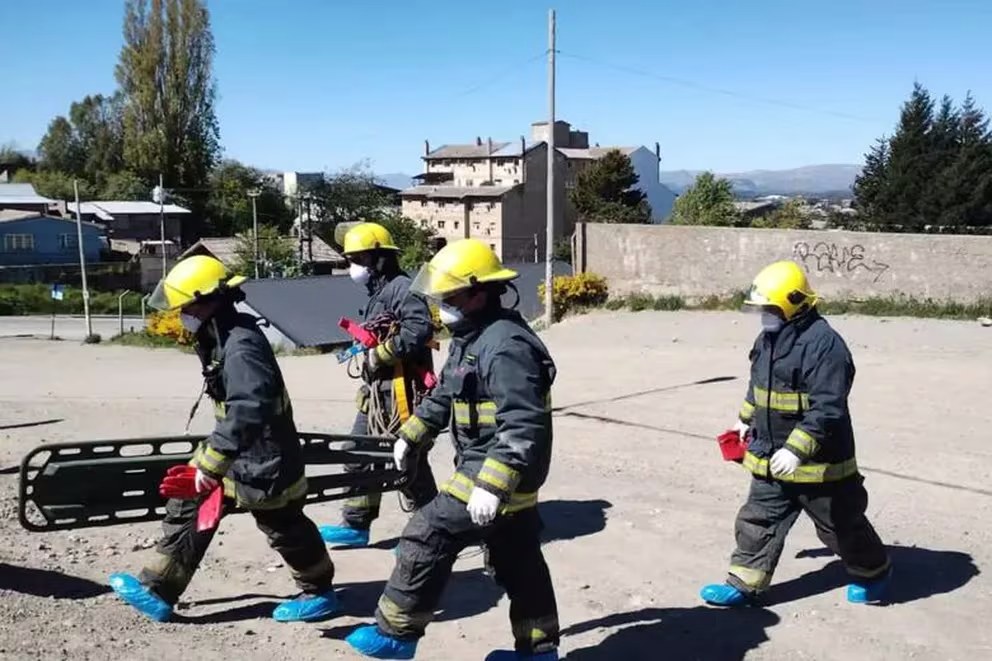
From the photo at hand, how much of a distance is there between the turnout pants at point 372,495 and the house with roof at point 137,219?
69608 millimetres

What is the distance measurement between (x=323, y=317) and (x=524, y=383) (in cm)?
2896

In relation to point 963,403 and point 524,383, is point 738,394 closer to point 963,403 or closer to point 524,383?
point 963,403

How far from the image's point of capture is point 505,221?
7212 centimetres

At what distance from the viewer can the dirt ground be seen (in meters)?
4.75

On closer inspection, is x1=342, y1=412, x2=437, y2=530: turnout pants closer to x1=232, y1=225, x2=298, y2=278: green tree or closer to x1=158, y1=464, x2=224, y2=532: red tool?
x1=158, y1=464, x2=224, y2=532: red tool

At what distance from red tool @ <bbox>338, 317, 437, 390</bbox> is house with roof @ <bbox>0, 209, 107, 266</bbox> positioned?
64347mm

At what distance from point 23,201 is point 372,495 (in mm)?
76823

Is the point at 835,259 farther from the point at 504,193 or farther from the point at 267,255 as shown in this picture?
the point at 504,193

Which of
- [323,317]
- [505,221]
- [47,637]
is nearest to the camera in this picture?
[47,637]

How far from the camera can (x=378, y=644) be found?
164 inches

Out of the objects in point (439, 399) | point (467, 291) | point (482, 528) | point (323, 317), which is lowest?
point (323, 317)

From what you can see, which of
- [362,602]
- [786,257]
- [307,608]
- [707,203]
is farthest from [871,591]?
[707,203]

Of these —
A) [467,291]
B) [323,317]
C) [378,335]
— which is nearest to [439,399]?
[467,291]

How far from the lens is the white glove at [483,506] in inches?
152
